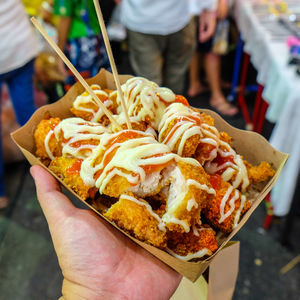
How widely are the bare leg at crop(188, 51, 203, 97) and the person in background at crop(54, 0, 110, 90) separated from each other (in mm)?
1478

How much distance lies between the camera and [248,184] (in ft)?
4.08

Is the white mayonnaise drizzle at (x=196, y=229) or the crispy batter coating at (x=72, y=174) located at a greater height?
the crispy batter coating at (x=72, y=174)

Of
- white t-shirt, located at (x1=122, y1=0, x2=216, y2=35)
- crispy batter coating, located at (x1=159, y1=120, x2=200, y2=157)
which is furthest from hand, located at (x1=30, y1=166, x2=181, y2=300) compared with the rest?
white t-shirt, located at (x1=122, y1=0, x2=216, y2=35)

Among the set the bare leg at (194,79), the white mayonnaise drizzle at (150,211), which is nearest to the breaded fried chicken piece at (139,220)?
the white mayonnaise drizzle at (150,211)

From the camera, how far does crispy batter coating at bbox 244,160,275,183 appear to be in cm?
121

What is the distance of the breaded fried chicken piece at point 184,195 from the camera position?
0.97 m

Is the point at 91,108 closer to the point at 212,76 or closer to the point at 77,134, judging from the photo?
the point at 77,134

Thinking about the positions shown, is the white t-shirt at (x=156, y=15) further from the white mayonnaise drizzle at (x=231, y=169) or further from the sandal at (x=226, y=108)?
the white mayonnaise drizzle at (x=231, y=169)

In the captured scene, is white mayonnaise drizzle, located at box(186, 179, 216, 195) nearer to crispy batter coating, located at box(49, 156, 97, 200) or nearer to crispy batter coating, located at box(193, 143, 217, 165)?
crispy batter coating, located at box(193, 143, 217, 165)

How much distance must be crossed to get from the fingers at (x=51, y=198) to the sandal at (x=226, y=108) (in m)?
2.83

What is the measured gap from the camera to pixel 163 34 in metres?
2.84

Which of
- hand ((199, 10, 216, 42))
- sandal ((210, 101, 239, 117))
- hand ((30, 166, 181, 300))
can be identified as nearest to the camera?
hand ((30, 166, 181, 300))

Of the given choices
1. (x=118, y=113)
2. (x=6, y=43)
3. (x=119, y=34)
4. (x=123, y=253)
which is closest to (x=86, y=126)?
(x=118, y=113)

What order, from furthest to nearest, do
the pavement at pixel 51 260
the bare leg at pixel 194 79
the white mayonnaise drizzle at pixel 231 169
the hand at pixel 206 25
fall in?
the bare leg at pixel 194 79 → the hand at pixel 206 25 → the pavement at pixel 51 260 → the white mayonnaise drizzle at pixel 231 169
